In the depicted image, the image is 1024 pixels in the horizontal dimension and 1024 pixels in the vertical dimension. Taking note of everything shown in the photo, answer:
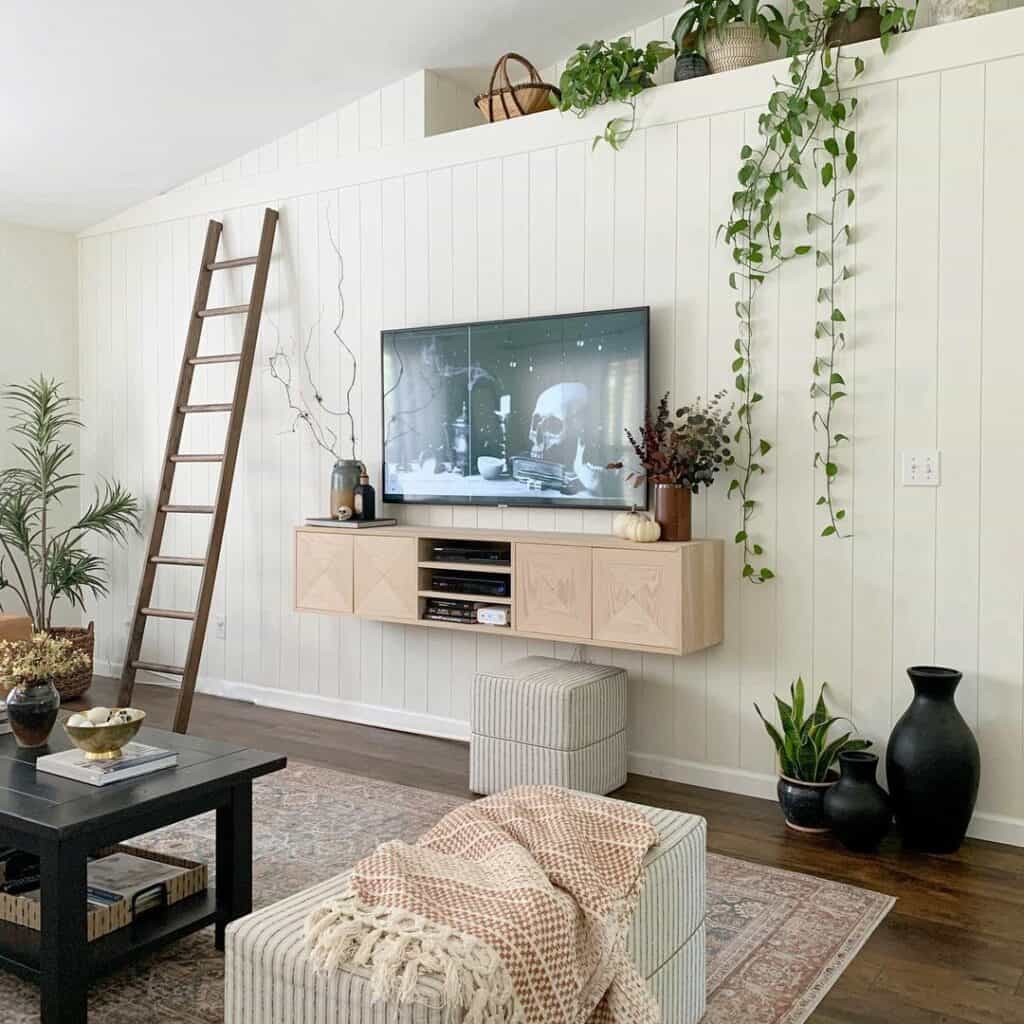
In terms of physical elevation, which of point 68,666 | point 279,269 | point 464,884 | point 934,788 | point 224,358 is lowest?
point 934,788

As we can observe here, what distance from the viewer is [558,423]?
3969 mm

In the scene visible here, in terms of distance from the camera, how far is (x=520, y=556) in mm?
3742

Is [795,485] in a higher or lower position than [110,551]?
higher

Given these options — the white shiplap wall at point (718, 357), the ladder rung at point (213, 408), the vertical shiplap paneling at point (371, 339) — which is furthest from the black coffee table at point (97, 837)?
the ladder rung at point (213, 408)

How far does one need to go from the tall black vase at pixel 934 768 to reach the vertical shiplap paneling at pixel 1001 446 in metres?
0.15

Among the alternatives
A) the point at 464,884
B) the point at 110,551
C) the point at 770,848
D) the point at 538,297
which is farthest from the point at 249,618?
the point at 464,884

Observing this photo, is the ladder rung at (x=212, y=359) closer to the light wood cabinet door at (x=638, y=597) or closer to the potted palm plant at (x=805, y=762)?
the light wood cabinet door at (x=638, y=597)

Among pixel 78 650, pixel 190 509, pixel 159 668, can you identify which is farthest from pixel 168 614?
pixel 78 650

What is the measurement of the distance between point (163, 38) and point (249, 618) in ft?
8.47

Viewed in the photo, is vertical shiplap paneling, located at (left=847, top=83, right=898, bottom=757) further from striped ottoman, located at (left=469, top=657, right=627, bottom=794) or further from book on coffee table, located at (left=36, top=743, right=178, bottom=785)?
book on coffee table, located at (left=36, top=743, right=178, bottom=785)

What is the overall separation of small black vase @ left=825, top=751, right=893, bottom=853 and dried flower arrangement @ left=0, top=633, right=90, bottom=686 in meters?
2.14

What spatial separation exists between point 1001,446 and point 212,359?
3.41 meters

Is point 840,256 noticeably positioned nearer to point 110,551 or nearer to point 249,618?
point 249,618

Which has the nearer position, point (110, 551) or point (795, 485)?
point (795, 485)
